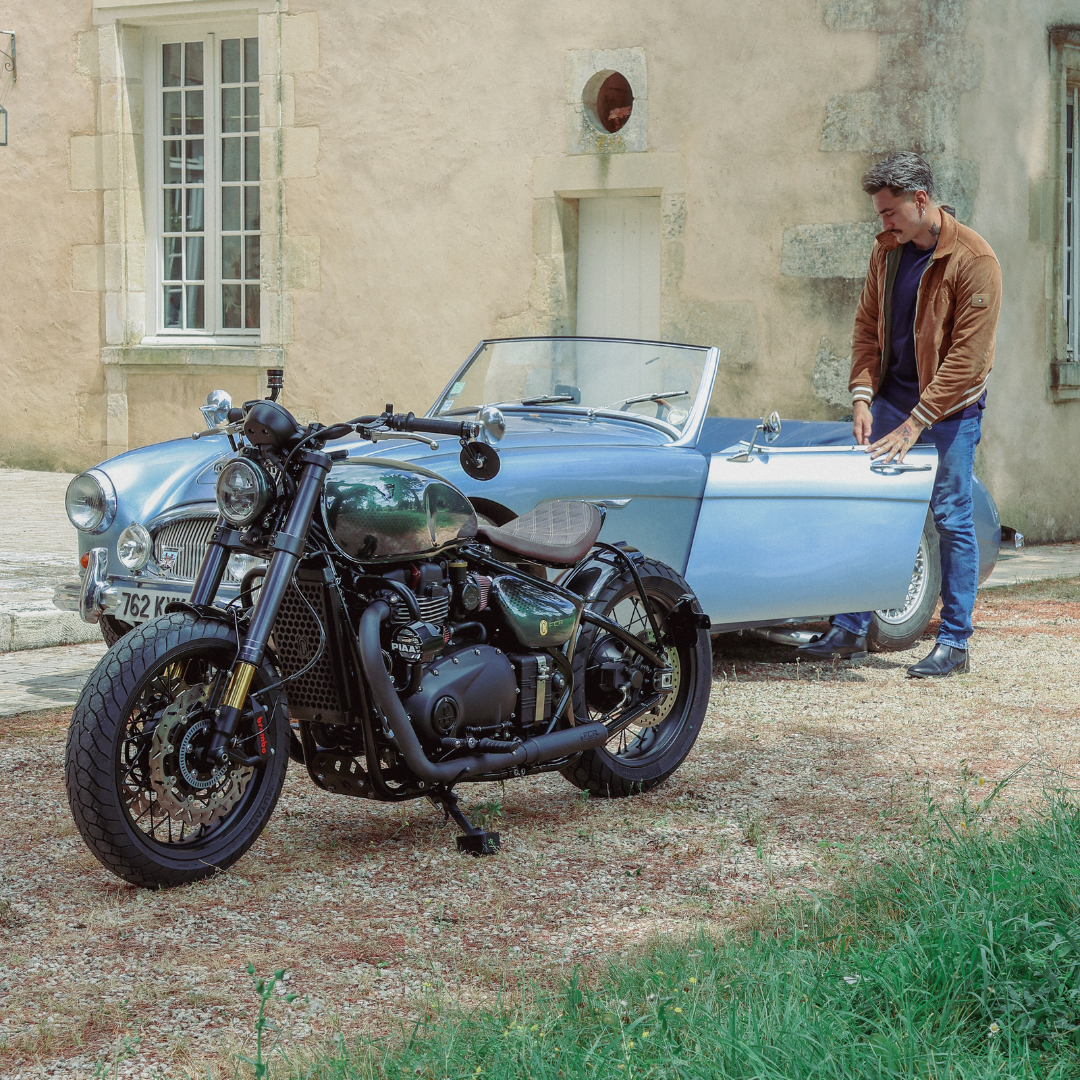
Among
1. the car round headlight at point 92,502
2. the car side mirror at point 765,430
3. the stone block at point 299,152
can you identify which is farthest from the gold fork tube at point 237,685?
the stone block at point 299,152

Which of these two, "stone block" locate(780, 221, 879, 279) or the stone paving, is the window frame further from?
"stone block" locate(780, 221, 879, 279)

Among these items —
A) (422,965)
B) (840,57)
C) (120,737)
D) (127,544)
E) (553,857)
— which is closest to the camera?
(422,965)

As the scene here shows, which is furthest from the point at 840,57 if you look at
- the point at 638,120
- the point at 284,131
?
the point at 284,131

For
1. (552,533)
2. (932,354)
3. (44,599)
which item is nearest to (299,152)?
(44,599)

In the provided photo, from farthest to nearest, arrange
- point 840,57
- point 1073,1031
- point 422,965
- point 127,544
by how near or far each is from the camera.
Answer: point 840,57, point 127,544, point 422,965, point 1073,1031

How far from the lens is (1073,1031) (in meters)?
2.65

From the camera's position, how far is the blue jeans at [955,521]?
21.1 ft

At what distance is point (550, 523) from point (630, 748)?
789 millimetres

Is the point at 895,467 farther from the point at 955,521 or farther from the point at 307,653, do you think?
the point at 307,653

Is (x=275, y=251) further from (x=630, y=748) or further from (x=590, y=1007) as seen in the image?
(x=590, y=1007)

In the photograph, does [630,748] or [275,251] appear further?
[275,251]

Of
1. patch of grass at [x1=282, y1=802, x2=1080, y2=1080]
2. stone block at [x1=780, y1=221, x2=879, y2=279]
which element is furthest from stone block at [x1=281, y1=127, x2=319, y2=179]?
patch of grass at [x1=282, y1=802, x2=1080, y2=1080]

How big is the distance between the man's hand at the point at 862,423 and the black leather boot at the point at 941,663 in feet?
3.02

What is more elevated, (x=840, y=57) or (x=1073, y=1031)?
(x=840, y=57)
